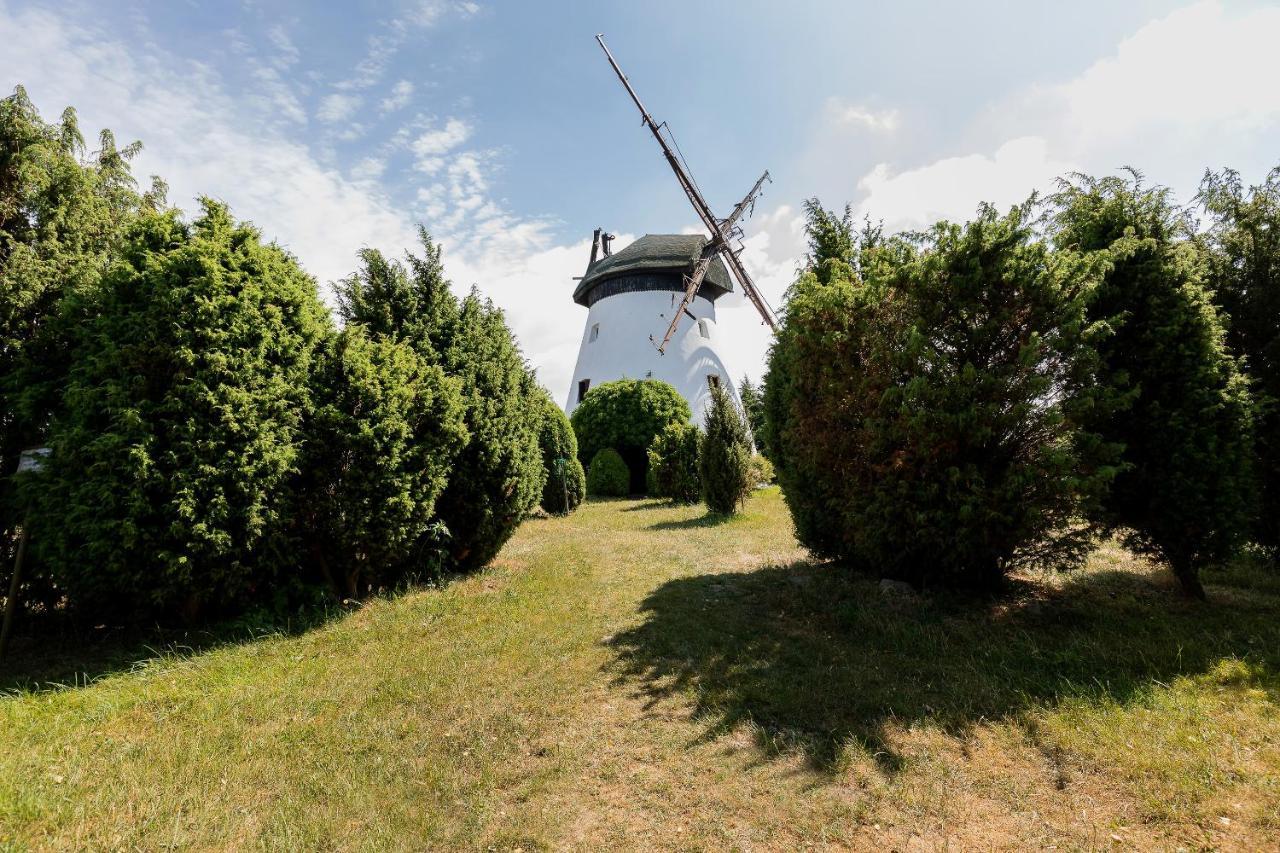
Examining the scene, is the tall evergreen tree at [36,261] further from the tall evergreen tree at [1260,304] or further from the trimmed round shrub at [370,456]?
the tall evergreen tree at [1260,304]

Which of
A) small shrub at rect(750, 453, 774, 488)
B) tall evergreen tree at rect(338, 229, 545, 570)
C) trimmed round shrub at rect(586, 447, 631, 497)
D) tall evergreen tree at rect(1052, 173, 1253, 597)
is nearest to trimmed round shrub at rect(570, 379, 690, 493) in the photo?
trimmed round shrub at rect(586, 447, 631, 497)

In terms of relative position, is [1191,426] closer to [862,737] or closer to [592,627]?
[862,737]

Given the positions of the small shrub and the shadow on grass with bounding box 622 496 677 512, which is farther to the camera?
the shadow on grass with bounding box 622 496 677 512

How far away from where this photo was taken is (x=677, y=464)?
17453 millimetres

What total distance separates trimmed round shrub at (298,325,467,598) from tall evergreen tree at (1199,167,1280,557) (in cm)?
935

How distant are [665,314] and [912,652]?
24582 mm

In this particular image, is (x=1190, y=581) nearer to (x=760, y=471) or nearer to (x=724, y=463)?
(x=724, y=463)

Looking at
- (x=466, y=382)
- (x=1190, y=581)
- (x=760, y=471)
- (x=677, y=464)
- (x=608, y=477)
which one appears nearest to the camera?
(x=1190, y=581)

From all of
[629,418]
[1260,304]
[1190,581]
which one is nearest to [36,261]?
[1190,581]

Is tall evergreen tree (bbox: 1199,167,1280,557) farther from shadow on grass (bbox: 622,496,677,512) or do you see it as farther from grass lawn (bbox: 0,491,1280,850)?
shadow on grass (bbox: 622,496,677,512)

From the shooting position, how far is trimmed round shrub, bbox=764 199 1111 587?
16.2 feet

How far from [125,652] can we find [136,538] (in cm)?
115

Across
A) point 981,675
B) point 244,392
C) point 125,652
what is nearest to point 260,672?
point 125,652

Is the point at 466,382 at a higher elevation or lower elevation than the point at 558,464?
higher
